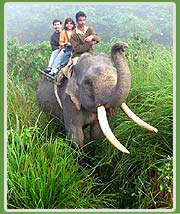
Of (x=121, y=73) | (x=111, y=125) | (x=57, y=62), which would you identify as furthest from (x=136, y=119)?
(x=57, y=62)

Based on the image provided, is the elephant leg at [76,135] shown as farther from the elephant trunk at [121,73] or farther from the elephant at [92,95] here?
the elephant trunk at [121,73]

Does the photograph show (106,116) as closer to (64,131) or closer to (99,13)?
(64,131)

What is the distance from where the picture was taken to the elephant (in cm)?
251

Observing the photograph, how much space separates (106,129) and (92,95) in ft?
0.43

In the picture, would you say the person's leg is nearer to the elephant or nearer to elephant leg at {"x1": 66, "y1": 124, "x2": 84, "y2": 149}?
the elephant

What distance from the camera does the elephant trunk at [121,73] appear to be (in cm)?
249

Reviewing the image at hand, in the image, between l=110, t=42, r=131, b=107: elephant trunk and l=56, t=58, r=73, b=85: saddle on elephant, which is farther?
l=56, t=58, r=73, b=85: saddle on elephant

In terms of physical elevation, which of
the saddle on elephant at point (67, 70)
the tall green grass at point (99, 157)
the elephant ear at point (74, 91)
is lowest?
the tall green grass at point (99, 157)

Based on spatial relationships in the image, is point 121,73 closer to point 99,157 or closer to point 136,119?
point 136,119

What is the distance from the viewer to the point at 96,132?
2604 mm

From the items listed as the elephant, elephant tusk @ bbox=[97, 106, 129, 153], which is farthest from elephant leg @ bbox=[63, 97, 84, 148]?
elephant tusk @ bbox=[97, 106, 129, 153]

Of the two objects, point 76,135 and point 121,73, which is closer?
point 121,73

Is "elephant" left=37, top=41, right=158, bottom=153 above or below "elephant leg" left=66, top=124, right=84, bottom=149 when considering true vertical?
above

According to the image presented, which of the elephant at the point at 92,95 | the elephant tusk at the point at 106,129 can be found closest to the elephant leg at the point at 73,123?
the elephant at the point at 92,95
